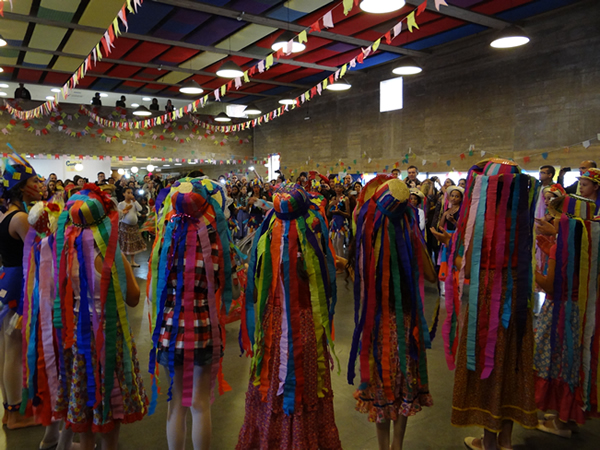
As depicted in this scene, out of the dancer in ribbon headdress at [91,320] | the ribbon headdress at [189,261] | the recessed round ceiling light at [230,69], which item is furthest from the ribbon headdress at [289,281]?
the recessed round ceiling light at [230,69]

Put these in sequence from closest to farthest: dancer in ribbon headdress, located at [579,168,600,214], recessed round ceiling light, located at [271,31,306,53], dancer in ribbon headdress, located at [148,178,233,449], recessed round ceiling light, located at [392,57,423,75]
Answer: dancer in ribbon headdress, located at [148,178,233,449]
dancer in ribbon headdress, located at [579,168,600,214]
recessed round ceiling light, located at [271,31,306,53]
recessed round ceiling light, located at [392,57,423,75]

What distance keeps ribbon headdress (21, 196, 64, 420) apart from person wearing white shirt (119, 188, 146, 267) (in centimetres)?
461

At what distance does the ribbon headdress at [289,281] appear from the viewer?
230cm

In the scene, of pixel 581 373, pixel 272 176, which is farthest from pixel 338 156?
pixel 581 373

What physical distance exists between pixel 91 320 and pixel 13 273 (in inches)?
37.9

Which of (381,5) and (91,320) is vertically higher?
(381,5)

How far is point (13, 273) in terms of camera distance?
2.82 meters

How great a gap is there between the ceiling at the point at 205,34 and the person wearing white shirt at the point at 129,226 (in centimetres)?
337

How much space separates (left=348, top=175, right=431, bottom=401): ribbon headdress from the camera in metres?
2.36

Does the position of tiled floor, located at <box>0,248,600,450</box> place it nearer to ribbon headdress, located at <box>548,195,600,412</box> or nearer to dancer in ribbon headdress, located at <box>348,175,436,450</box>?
ribbon headdress, located at <box>548,195,600,412</box>

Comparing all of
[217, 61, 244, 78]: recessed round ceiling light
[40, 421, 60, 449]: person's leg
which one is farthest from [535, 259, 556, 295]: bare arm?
[217, 61, 244, 78]: recessed round ceiling light

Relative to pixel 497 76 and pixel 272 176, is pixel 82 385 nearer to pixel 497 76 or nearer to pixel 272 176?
pixel 497 76

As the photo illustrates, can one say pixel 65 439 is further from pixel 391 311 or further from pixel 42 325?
pixel 391 311

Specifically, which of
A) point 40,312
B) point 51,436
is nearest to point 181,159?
point 51,436
